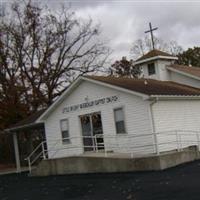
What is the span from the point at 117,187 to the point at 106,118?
349 inches

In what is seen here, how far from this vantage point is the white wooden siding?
23609 mm

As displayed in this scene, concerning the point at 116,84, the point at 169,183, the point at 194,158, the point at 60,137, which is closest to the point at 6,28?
the point at 60,137

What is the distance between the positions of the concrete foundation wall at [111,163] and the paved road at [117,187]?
688 mm

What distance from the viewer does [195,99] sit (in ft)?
Answer: 85.9

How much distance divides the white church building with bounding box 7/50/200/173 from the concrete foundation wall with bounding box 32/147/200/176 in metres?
0.96

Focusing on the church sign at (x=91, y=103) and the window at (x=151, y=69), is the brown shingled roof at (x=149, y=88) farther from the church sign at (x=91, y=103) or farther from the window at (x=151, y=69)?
the window at (x=151, y=69)

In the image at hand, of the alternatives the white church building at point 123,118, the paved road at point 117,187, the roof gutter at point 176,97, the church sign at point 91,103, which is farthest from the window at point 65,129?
the roof gutter at point 176,97

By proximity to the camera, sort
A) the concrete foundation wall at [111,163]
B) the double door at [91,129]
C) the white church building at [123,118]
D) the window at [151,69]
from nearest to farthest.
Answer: the concrete foundation wall at [111,163] < the white church building at [123,118] < the double door at [91,129] < the window at [151,69]

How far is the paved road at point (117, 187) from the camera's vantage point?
14.2 m

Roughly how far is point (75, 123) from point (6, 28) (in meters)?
16.5

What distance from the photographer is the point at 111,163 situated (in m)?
21.7

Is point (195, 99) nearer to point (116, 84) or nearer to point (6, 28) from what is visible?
point (116, 84)

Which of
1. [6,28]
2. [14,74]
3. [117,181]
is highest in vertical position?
[6,28]

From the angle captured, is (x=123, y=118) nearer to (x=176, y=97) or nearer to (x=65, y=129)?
(x=176, y=97)
